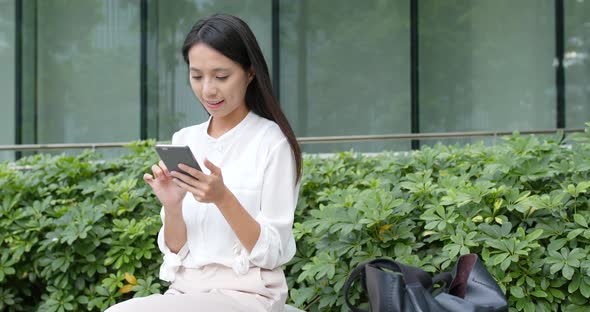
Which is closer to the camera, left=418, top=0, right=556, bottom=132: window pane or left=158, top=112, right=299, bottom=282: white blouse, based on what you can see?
left=158, top=112, right=299, bottom=282: white blouse

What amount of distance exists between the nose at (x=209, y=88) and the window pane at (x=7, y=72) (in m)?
7.77

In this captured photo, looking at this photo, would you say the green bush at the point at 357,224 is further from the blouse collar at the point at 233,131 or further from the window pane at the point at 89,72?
the window pane at the point at 89,72

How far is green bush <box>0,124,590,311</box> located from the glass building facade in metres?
4.57

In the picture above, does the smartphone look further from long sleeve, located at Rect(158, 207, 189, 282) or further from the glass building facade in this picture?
the glass building facade

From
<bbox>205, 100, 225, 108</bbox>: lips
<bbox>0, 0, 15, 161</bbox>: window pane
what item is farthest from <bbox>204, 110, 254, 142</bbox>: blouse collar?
<bbox>0, 0, 15, 161</bbox>: window pane

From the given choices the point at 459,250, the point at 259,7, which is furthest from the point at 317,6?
the point at 459,250

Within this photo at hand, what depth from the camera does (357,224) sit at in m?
3.18

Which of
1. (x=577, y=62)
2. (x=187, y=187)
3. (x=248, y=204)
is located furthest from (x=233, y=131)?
(x=577, y=62)

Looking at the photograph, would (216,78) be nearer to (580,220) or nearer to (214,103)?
(214,103)

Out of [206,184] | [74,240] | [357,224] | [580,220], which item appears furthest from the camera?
[74,240]

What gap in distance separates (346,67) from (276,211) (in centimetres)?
690

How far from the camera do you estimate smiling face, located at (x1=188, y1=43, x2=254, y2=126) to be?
2264 mm

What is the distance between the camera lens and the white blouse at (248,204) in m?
2.21

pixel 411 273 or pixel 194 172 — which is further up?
pixel 194 172
